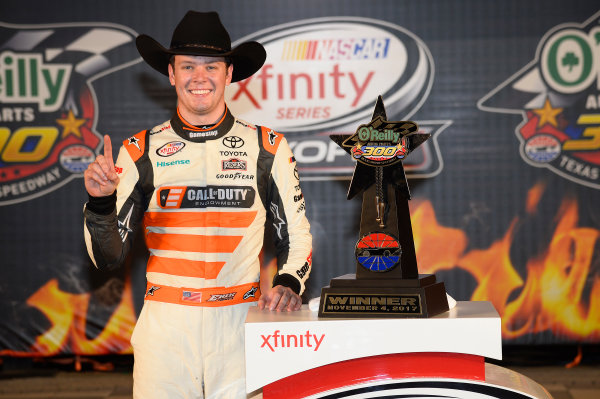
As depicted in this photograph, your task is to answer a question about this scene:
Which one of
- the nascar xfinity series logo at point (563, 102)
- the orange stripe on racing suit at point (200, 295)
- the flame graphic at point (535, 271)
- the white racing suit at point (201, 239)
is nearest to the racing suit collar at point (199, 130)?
the white racing suit at point (201, 239)

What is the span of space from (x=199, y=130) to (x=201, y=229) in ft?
1.00

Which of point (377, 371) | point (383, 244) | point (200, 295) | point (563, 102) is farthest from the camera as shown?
point (563, 102)

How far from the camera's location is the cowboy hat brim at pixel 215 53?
206 cm

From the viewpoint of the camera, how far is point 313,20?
434cm

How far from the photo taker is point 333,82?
4.34 meters

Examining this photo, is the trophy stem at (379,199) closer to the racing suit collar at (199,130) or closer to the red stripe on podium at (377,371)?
the red stripe on podium at (377,371)

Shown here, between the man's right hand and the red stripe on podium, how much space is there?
0.63 m

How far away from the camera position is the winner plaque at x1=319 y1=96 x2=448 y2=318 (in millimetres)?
1613

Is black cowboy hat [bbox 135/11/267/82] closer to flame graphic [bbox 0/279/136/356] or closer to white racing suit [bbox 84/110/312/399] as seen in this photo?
white racing suit [bbox 84/110/312/399]

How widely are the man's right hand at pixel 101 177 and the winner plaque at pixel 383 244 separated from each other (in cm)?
57

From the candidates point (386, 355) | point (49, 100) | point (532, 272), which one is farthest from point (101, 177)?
point (532, 272)

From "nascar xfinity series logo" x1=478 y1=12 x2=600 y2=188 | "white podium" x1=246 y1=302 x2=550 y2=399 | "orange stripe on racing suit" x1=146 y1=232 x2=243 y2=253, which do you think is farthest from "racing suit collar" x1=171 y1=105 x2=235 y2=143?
"nascar xfinity series logo" x1=478 y1=12 x2=600 y2=188

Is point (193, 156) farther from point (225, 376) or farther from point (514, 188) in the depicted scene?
point (514, 188)

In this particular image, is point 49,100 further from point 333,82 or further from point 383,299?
point 383,299
